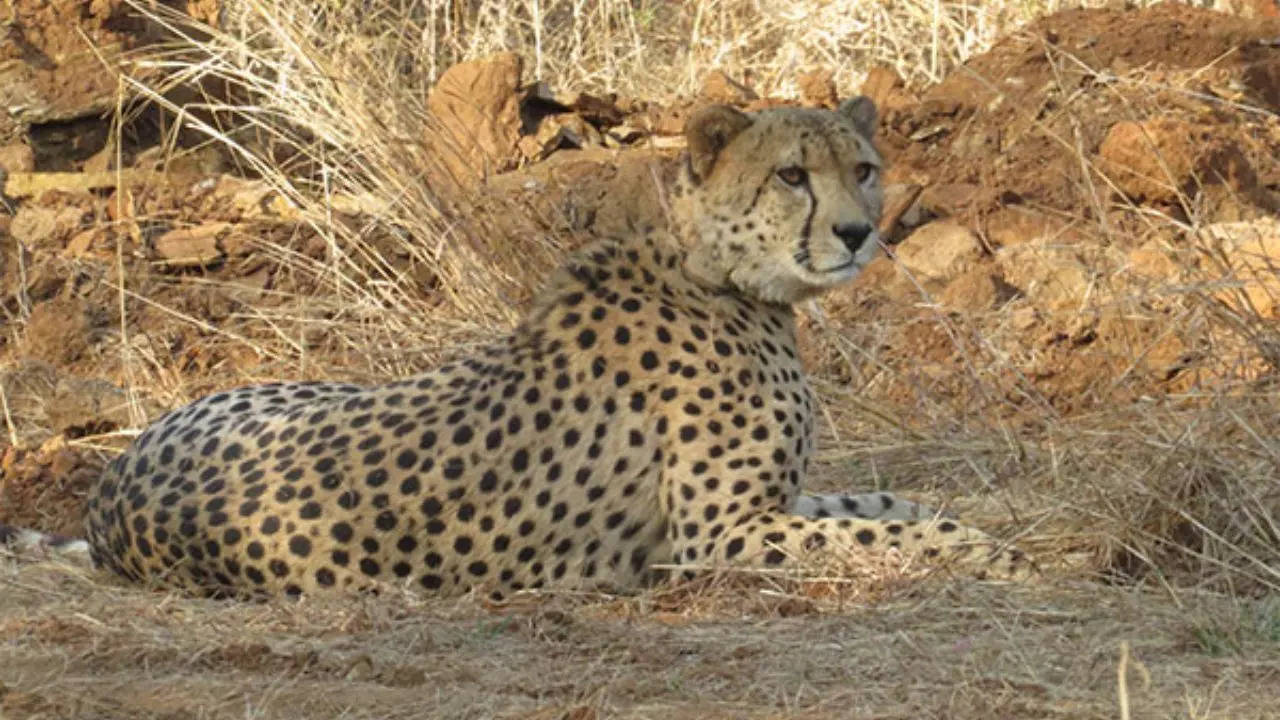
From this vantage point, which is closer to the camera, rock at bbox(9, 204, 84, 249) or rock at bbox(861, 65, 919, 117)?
rock at bbox(9, 204, 84, 249)

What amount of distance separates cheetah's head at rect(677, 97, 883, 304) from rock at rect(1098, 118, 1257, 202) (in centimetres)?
270

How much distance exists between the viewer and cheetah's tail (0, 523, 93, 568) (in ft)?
17.7

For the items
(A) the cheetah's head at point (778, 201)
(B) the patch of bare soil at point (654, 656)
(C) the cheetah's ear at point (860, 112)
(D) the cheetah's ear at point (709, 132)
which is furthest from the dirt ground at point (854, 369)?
(D) the cheetah's ear at point (709, 132)

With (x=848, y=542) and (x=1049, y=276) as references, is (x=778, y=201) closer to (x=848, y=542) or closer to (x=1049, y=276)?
(x=848, y=542)

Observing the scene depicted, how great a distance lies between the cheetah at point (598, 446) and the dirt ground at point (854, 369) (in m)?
0.13

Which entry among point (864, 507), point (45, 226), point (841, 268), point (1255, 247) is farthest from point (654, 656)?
point (45, 226)

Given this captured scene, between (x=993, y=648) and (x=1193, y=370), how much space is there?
237cm

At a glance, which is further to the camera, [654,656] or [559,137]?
[559,137]

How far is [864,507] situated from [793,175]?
843mm

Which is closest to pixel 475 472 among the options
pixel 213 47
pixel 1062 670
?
pixel 1062 670

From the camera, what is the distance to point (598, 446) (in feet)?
16.2

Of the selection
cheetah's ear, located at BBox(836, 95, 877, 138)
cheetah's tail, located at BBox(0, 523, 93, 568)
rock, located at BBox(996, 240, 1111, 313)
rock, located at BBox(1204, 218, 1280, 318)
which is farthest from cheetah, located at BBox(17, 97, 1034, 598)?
rock, located at BBox(996, 240, 1111, 313)

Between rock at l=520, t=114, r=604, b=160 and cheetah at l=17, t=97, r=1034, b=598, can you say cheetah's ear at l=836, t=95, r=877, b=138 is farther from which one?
rock at l=520, t=114, r=604, b=160

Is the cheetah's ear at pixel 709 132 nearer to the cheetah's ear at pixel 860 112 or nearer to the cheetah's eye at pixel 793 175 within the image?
the cheetah's eye at pixel 793 175
